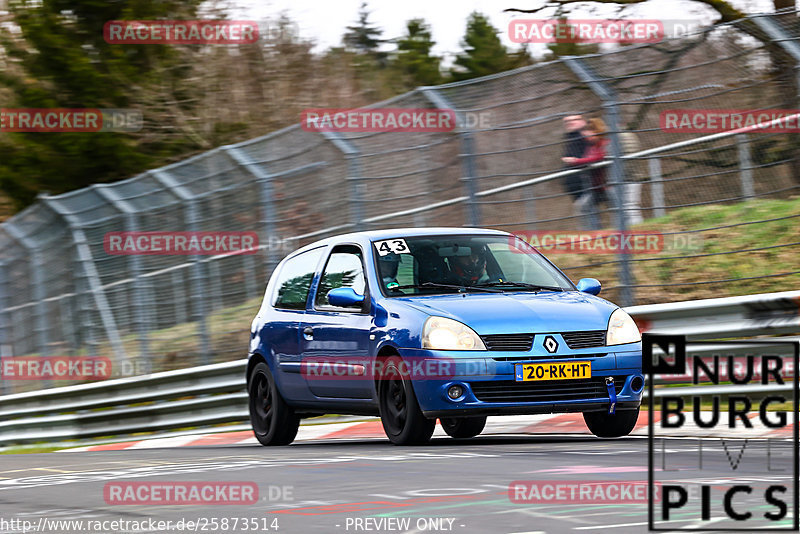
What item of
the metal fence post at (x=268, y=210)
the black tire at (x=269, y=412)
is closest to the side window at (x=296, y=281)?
the black tire at (x=269, y=412)

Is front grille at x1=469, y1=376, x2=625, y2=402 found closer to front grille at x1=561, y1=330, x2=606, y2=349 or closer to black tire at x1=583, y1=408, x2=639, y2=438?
front grille at x1=561, y1=330, x2=606, y2=349

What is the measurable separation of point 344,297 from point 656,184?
328 cm

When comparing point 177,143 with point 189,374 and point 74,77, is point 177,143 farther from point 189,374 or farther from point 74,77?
point 189,374

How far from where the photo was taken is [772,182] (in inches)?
442

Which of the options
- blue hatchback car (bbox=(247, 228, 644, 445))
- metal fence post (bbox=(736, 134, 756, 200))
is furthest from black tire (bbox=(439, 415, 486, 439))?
metal fence post (bbox=(736, 134, 756, 200))

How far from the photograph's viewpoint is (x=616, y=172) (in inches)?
458

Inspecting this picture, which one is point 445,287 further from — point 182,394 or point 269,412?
point 182,394

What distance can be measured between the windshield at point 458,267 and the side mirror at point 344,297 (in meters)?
0.20

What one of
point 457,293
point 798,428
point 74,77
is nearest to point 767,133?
point 457,293

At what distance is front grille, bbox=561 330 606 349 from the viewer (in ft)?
28.9

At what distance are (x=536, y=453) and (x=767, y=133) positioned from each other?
4.48m

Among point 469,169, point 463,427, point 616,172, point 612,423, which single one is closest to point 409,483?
point 612,423

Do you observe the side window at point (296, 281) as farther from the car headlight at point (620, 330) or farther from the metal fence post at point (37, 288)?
the metal fence post at point (37, 288)

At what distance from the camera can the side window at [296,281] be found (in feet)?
36.0
